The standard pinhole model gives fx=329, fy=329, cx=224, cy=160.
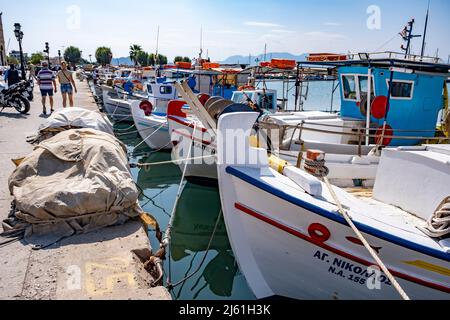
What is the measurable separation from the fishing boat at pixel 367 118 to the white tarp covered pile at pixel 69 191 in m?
2.04

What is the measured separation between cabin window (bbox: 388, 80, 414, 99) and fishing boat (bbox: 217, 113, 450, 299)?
330 centimetres

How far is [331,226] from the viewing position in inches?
146

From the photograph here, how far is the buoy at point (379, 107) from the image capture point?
7352mm

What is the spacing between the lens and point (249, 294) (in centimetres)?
538

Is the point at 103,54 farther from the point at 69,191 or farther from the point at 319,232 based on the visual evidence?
the point at 319,232

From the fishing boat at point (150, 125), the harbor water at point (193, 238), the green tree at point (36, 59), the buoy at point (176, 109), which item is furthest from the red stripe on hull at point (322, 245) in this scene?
the green tree at point (36, 59)

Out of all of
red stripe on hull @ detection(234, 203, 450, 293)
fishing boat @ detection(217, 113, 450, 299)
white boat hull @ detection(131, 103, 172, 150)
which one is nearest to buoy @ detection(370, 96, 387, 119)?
fishing boat @ detection(217, 113, 450, 299)

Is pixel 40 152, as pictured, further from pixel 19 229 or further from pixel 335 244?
pixel 335 244

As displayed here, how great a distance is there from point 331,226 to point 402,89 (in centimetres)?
519

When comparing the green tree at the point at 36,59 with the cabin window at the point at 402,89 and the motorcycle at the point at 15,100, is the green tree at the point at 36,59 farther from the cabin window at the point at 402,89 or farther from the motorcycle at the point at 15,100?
the cabin window at the point at 402,89

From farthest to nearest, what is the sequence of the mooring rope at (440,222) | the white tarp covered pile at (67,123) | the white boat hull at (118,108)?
the white boat hull at (118,108) → the white tarp covered pile at (67,123) → the mooring rope at (440,222)

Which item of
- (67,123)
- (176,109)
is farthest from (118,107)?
(67,123)

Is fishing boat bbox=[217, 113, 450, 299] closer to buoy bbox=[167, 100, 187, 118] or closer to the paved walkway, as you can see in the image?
the paved walkway

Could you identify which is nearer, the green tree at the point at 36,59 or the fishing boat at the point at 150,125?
the fishing boat at the point at 150,125
